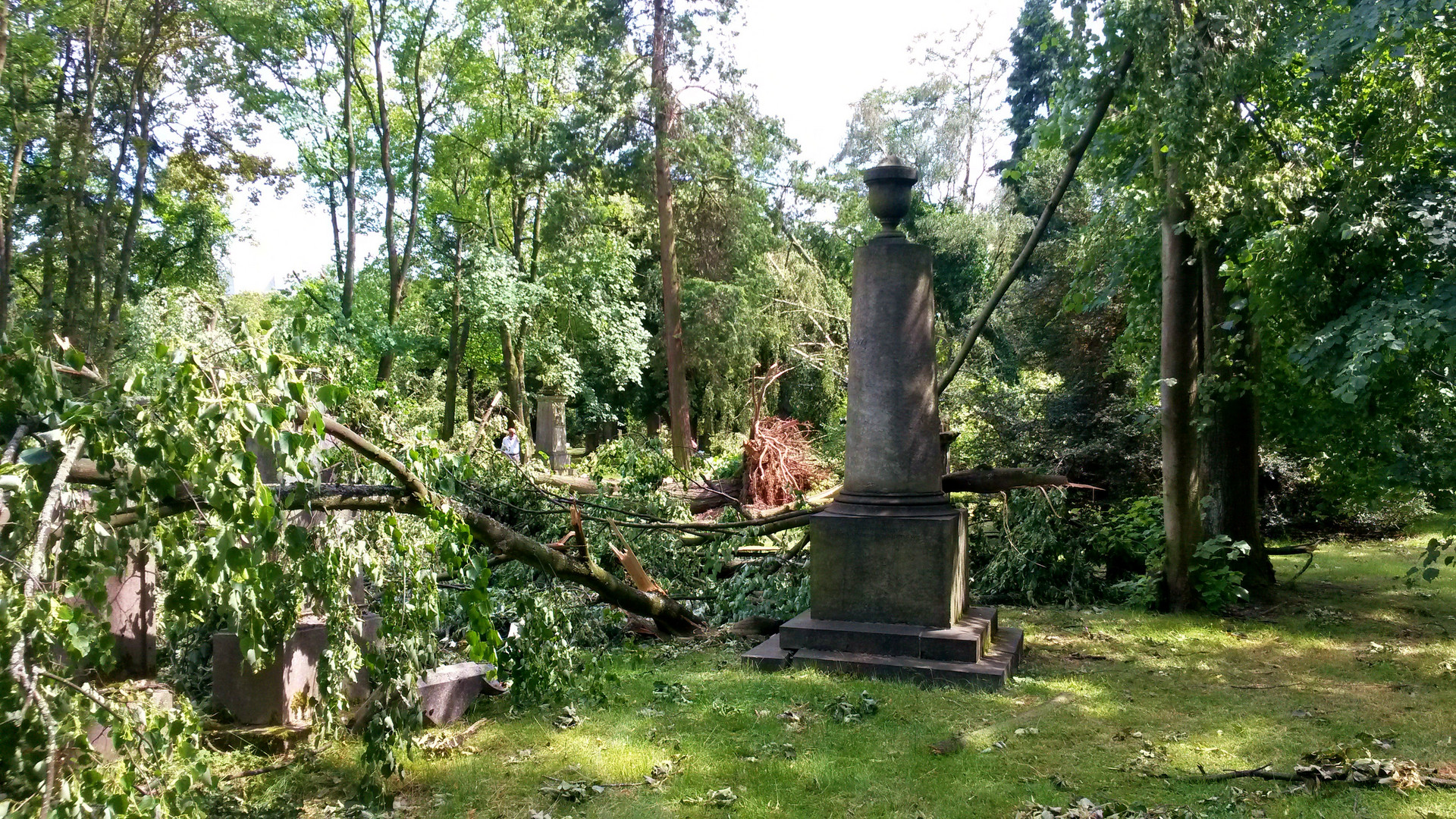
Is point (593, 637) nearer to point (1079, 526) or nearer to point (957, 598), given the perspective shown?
point (957, 598)

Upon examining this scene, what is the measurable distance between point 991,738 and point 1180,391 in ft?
14.4

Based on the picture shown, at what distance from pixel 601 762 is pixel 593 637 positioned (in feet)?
7.95

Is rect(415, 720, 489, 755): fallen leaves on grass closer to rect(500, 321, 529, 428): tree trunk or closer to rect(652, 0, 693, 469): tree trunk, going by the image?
rect(652, 0, 693, 469): tree trunk

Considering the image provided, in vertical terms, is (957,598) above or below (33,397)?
below

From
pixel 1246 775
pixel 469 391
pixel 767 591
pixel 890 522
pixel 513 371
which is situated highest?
pixel 513 371

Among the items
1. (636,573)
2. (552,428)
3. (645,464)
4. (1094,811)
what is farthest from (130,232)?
(1094,811)

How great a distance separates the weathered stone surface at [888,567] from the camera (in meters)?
6.29

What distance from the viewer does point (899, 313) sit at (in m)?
6.63

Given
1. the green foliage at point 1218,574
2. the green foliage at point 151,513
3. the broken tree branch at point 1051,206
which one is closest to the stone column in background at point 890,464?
the broken tree branch at point 1051,206

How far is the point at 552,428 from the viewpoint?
25.7 m

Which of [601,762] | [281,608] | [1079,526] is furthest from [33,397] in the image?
[1079,526]

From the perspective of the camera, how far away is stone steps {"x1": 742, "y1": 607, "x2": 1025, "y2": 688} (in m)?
5.99

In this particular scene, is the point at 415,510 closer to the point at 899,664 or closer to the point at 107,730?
the point at 107,730

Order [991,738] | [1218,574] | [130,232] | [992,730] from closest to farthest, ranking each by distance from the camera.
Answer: [991,738]
[992,730]
[1218,574]
[130,232]
